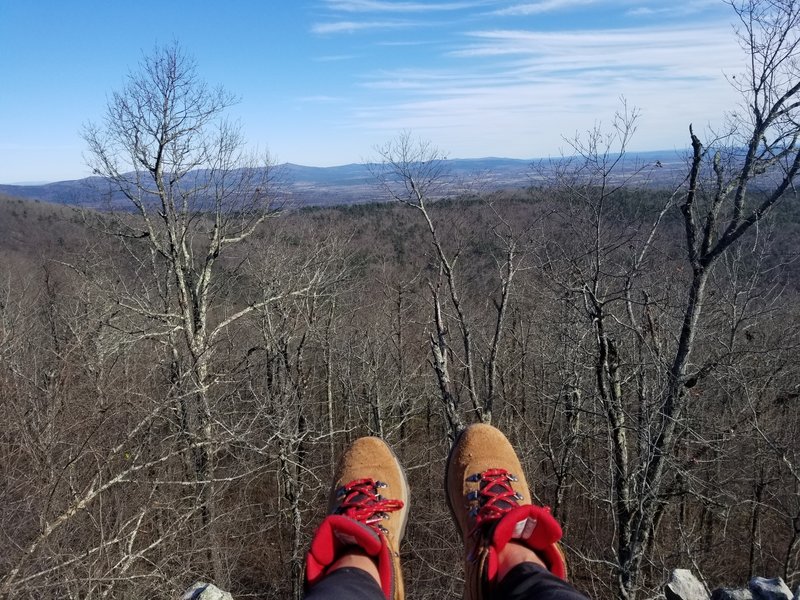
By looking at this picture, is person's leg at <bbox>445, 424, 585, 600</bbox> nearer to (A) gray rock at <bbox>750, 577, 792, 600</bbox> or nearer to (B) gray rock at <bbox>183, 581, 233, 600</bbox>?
(B) gray rock at <bbox>183, 581, 233, 600</bbox>

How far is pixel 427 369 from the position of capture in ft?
62.7

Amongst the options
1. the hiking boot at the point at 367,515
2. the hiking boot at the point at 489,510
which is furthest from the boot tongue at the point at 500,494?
the hiking boot at the point at 367,515

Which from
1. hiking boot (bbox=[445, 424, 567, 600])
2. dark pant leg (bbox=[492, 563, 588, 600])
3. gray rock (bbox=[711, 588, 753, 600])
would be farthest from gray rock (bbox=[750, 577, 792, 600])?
dark pant leg (bbox=[492, 563, 588, 600])

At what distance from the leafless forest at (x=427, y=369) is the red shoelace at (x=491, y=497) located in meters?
2.67

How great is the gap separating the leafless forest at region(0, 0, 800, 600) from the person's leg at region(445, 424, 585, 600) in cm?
250

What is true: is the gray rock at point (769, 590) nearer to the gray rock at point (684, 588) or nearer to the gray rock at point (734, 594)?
the gray rock at point (734, 594)

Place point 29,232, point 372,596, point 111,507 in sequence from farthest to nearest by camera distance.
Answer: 1. point 29,232
2. point 111,507
3. point 372,596

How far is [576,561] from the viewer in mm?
12266

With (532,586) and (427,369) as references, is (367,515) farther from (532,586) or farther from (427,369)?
(427,369)

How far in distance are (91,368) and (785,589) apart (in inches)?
364

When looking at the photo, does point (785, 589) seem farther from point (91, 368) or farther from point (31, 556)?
point (91, 368)

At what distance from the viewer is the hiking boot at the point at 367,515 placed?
94.3 inches

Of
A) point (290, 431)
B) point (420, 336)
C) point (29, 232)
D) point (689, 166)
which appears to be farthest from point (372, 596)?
point (29, 232)

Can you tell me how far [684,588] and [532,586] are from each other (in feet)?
9.33
